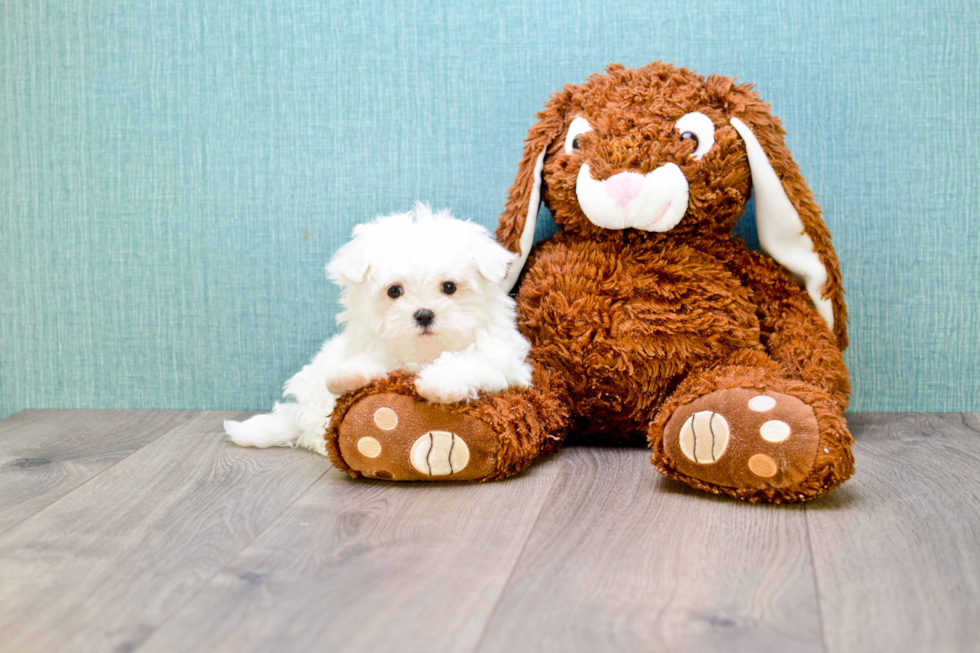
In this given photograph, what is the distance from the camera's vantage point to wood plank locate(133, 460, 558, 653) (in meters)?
0.65

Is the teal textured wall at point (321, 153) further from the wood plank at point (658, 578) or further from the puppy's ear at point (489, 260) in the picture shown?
the wood plank at point (658, 578)

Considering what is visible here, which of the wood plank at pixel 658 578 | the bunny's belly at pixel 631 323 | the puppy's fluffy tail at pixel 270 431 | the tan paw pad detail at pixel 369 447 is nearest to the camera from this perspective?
the wood plank at pixel 658 578

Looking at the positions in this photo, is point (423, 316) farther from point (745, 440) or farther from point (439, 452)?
point (745, 440)

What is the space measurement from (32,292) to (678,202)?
1.13 m

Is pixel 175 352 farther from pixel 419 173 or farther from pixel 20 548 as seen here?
pixel 20 548

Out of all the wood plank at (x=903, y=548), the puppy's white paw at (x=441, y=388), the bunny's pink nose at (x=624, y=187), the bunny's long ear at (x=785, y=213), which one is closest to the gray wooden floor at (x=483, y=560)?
the wood plank at (x=903, y=548)

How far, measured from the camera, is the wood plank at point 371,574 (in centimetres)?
65

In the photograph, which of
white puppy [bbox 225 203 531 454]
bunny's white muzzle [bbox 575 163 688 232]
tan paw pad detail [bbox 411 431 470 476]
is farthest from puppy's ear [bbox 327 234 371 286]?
bunny's white muzzle [bbox 575 163 688 232]

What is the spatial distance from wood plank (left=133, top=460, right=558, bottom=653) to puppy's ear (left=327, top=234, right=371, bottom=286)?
264 mm

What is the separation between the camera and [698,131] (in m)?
1.12

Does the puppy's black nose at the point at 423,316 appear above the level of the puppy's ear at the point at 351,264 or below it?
below

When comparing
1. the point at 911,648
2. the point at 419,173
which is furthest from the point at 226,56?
the point at 911,648

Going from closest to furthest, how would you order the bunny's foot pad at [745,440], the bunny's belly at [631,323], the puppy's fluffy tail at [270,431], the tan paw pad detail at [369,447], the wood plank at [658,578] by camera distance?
the wood plank at [658,578]
the bunny's foot pad at [745,440]
the tan paw pad detail at [369,447]
the bunny's belly at [631,323]
the puppy's fluffy tail at [270,431]

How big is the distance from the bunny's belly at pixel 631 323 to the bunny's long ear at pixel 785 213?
0.09 meters
